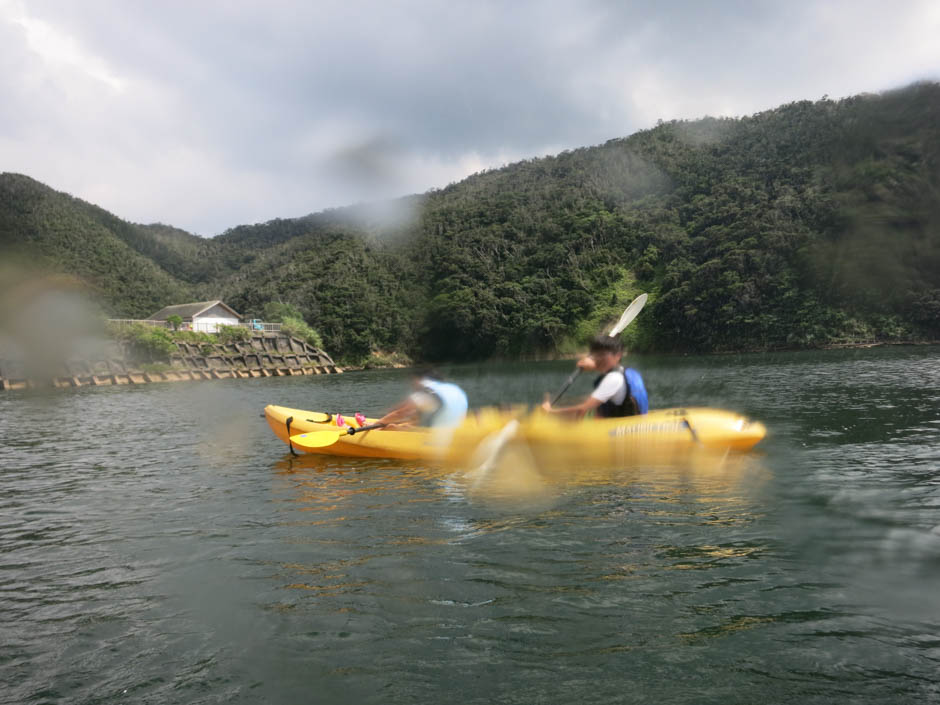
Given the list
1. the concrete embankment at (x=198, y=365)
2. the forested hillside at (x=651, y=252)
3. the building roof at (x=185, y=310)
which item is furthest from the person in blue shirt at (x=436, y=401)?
the building roof at (x=185, y=310)

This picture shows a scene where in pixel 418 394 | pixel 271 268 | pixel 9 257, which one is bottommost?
pixel 418 394

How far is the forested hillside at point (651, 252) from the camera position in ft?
140

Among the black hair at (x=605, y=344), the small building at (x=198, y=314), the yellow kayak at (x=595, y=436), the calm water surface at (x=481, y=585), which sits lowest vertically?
the calm water surface at (x=481, y=585)

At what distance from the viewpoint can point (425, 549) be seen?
459 cm

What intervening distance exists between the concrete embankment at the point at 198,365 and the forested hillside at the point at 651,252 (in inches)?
171

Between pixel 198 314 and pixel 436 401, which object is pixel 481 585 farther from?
pixel 198 314

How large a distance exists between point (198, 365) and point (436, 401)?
38742 mm

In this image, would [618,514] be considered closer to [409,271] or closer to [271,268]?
[409,271]

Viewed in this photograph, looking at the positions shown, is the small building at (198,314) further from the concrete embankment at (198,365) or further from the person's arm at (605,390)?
the person's arm at (605,390)

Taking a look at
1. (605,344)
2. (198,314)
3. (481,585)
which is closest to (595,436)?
(605,344)

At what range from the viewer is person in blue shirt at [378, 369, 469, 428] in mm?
7629

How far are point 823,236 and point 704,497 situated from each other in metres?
50.9

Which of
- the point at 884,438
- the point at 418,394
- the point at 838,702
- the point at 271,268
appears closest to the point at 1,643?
the point at 838,702

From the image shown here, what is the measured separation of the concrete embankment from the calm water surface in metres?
21.1
